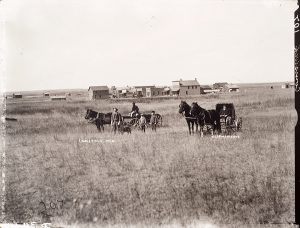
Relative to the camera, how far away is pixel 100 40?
22.6ft

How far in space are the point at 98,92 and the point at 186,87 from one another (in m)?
1.38

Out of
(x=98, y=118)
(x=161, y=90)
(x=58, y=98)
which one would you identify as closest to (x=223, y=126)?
(x=161, y=90)

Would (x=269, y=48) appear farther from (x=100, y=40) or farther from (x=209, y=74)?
(x=100, y=40)

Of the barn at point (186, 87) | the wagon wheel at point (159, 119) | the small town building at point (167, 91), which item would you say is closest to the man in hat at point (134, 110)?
the wagon wheel at point (159, 119)

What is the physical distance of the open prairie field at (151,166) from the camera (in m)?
6.15

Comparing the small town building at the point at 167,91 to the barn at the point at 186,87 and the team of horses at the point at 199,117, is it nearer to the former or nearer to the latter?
the barn at the point at 186,87

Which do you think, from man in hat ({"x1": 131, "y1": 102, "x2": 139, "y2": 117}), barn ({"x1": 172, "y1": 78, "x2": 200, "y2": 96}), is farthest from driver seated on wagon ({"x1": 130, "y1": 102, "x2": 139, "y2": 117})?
barn ({"x1": 172, "y1": 78, "x2": 200, "y2": 96})

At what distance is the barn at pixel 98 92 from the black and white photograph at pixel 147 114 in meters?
0.02

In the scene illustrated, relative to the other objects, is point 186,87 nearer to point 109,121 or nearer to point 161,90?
point 161,90

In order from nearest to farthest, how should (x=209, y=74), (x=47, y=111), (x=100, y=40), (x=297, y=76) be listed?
(x=297, y=76), (x=209, y=74), (x=100, y=40), (x=47, y=111)

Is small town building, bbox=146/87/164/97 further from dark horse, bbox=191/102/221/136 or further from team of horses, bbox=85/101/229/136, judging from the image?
dark horse, bbox=191/102/221/136

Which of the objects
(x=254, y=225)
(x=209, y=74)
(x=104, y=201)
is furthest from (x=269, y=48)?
(x=104, y=201)

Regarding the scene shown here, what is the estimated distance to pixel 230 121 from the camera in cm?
640

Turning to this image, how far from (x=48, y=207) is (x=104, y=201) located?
90 cm
